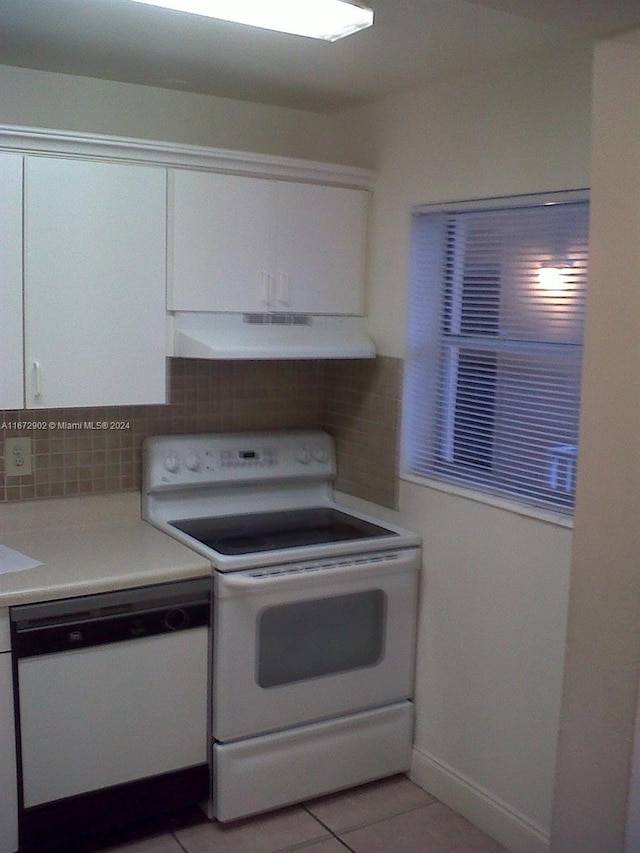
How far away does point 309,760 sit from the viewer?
9.59 feet

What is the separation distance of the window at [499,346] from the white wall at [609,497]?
1.76 ft

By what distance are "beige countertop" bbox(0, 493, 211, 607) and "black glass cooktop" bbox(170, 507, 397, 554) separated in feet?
0.49

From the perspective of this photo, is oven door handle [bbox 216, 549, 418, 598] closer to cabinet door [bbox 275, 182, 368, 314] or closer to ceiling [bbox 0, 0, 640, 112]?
cabinet door [bbox 275, 182, 368, 314]

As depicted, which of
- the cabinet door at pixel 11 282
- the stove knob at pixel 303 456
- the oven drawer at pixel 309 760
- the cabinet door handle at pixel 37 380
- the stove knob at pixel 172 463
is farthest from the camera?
the stove knob at pixel 303 456

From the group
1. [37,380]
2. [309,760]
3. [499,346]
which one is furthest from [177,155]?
[309,760]

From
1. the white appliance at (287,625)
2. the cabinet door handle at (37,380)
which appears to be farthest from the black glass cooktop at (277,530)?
the cabinet door handle at (37,380)

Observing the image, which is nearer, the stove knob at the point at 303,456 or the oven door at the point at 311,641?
the oven door at the point at 311,641

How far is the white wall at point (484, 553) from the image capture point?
2572mm

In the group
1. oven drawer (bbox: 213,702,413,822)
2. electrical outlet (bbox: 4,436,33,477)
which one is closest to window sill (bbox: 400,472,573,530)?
oven drawer (bbox: 213,702,413,822)

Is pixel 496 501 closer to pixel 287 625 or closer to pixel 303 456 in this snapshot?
pixel 287 625

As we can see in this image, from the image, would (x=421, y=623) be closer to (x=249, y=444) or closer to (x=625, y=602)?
(x=249, y=444)

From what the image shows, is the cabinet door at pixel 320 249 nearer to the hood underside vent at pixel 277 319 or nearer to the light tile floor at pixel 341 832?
the hood underside vent at pixel 277 319

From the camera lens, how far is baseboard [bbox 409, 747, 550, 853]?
270 centimetres

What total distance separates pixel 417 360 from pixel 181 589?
1.13 metres
